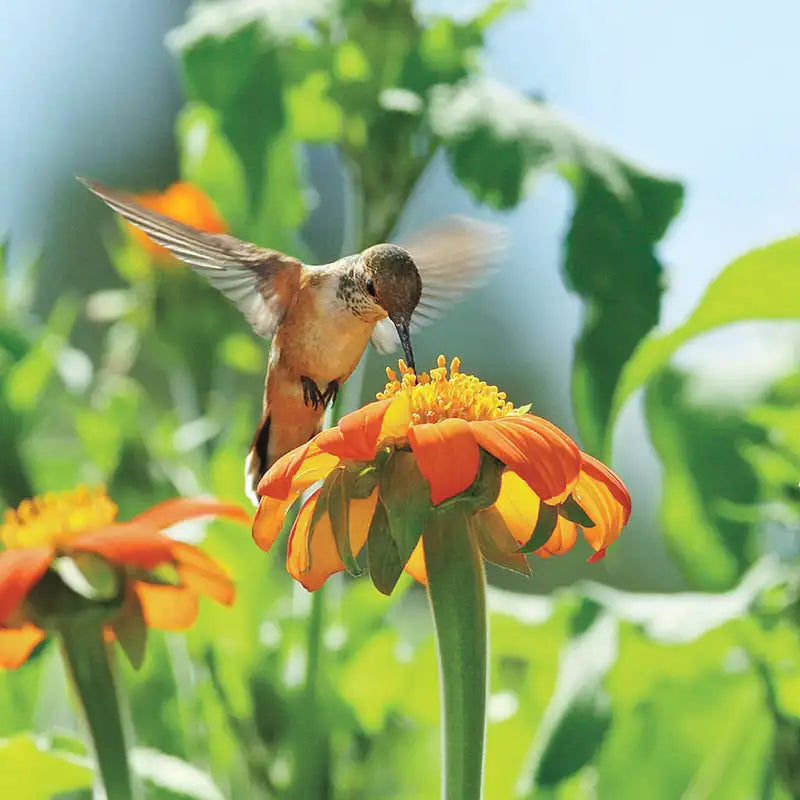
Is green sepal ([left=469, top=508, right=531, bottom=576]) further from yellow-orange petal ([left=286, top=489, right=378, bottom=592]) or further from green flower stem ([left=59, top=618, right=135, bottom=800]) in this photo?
green flower stem ([left=59, top=618, right=135, bottom=800])

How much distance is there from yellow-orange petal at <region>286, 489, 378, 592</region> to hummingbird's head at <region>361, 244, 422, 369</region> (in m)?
0.13

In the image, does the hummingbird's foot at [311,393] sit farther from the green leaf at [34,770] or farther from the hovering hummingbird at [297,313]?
the green leaf at [34,770]

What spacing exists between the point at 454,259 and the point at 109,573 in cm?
22

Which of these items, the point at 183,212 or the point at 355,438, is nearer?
the point at 355,438

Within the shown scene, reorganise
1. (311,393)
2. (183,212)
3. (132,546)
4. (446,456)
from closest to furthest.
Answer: (446,456) → (132,546) → (311,393) → (183,212)

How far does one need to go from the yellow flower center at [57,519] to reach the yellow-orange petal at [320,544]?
13 centimetres

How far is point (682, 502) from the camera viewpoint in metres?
0.61

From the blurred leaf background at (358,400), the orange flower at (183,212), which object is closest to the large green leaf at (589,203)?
the blurred leaf background at (358,400)

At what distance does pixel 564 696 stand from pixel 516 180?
0.68ft

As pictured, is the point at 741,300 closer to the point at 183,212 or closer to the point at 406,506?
the point at 406,506

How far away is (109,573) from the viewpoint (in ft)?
1.48

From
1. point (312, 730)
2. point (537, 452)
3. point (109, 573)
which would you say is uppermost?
point (537, 452)

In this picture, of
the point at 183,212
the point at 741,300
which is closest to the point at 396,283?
the point at 741,300

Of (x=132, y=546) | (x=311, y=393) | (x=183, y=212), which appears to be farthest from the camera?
(x=183, y=212)
